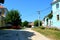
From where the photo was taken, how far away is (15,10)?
225 ft

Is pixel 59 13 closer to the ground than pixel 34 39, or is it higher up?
higher up

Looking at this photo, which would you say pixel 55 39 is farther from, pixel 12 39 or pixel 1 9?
pixel 1 9

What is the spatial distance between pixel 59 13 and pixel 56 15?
4.81 feet

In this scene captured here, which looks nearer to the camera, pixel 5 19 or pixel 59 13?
pixel 59 13

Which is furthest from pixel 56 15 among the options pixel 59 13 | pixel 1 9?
pixel 1 9

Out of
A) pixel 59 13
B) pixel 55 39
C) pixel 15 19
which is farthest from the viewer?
pixel 15 19

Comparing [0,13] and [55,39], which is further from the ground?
[0,13]

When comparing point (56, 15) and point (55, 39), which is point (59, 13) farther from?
point (55, 39)

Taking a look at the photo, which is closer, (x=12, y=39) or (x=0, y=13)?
(x=12, y=39)

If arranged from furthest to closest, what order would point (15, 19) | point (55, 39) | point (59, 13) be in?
point (15, 19), point (59, 13), point (55, 39)

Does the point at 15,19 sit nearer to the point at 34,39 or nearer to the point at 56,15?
the point at 56,15

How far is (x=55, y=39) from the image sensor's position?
21016 mm

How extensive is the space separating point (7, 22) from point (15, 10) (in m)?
5.17

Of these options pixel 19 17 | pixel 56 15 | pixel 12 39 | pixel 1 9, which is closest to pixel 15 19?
pixel 19 17
